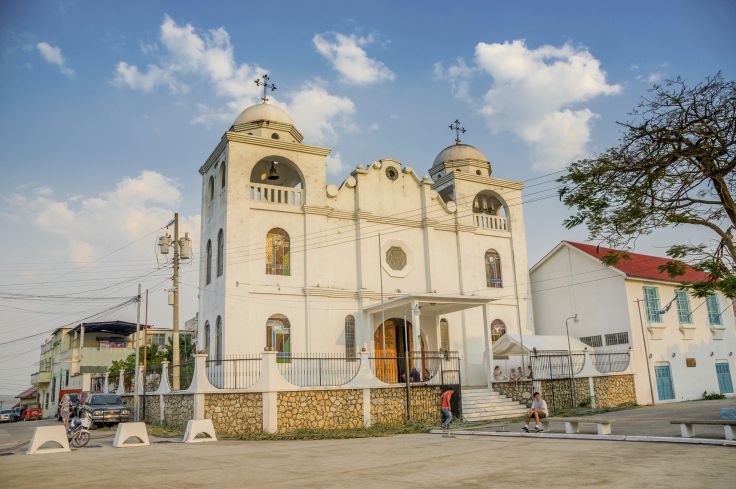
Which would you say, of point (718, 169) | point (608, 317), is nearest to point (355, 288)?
point (608, 317)

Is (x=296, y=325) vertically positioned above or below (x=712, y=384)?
above

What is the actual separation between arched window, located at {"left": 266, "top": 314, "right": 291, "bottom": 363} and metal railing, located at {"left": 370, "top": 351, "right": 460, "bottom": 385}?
317 centimetres

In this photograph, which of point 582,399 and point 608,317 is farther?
point 608,317

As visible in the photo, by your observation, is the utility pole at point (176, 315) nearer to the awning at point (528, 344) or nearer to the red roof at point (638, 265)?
the awning at point (528, 344)

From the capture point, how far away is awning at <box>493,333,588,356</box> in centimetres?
2368

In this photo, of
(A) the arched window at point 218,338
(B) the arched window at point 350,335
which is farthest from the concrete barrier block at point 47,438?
(B) the arched window at point 350,335

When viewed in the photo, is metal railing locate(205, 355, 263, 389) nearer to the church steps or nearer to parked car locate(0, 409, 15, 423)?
the church steps

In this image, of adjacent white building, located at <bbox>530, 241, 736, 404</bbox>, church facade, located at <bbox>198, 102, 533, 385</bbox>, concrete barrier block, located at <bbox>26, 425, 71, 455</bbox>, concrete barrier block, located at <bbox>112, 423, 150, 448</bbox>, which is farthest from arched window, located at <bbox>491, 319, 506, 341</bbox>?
concrete barrier block, located at <bbox>26, 425, 71, 455</bbox>

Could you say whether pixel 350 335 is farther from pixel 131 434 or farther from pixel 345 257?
pixel 131 434

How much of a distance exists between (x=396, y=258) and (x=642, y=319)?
10982mm

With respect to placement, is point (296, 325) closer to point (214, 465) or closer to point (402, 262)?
point (402, 262)

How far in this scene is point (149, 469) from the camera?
10.8m

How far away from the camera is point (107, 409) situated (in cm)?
2400

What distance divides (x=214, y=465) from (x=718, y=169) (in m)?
10.4
